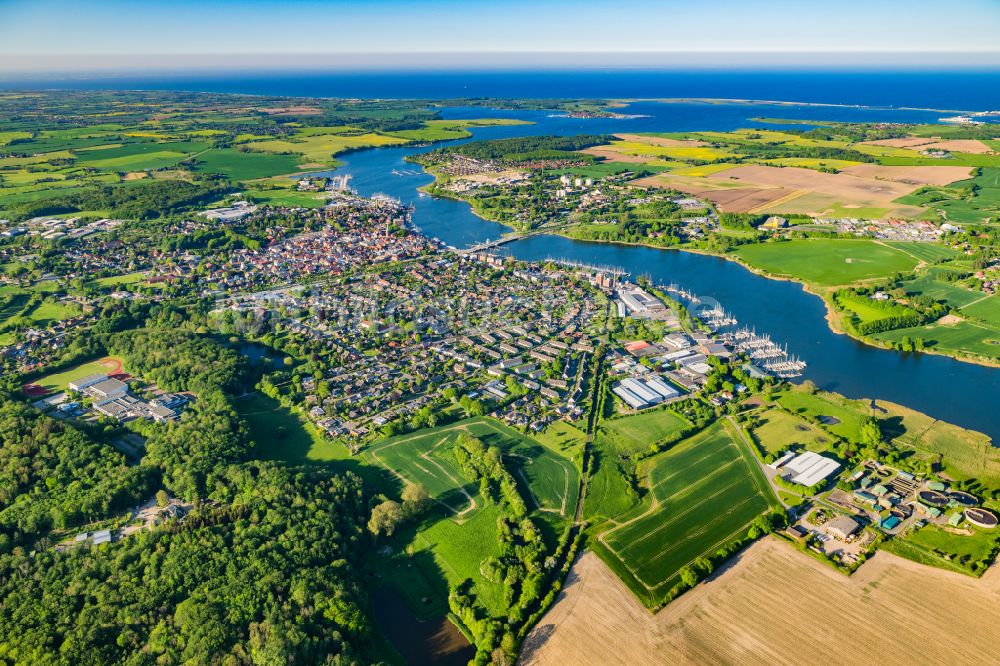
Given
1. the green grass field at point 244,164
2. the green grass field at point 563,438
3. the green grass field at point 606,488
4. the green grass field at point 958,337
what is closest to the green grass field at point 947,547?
the green grass field at point 606,488

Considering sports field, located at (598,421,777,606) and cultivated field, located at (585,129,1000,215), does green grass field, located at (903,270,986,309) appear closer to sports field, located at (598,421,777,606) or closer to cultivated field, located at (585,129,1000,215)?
cultivated field, located at (585,129,1000,215)

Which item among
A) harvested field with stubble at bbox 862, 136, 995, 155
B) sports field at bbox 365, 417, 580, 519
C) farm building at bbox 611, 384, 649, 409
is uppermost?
harvested field with stubble at bbox 862, 136, 995, 155

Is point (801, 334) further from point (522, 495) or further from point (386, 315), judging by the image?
point (386, 315)

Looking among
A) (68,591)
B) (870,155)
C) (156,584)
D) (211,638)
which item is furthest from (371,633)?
(870,155)

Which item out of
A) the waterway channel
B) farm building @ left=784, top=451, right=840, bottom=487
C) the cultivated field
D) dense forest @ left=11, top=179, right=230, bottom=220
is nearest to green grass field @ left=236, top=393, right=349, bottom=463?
farm building @ left=784, top=451, right=840, bottom=487

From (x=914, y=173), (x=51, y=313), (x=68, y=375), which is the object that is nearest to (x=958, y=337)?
(x=68, y=375)

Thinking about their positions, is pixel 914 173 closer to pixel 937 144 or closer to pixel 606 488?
pixel 937 144

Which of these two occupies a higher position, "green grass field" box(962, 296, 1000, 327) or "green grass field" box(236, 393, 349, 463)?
"green grass field" box(962, 296, 1000, 327)
